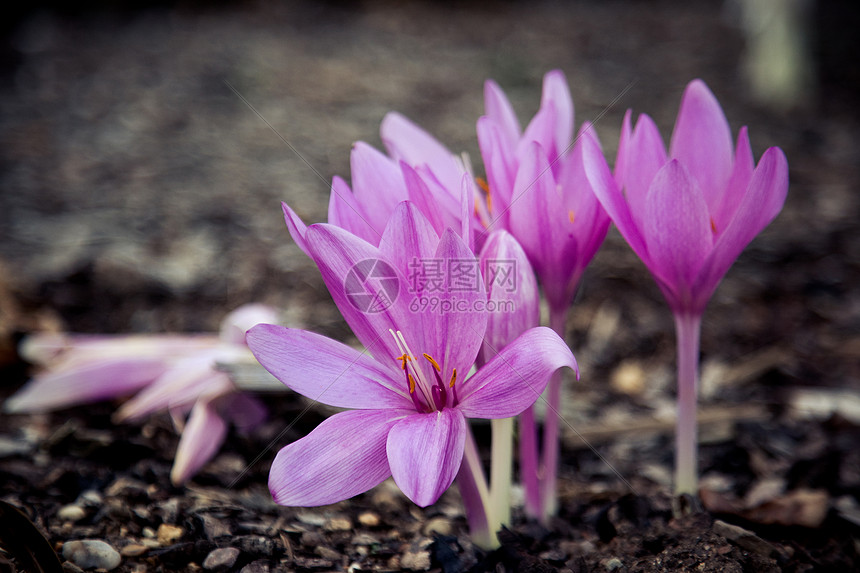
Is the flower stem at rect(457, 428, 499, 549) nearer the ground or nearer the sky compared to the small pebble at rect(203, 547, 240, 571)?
nearer the sky

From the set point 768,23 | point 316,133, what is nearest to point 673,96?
point 768,23

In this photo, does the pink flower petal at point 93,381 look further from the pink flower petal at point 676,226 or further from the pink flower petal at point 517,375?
the pink flower petal at point 676,226

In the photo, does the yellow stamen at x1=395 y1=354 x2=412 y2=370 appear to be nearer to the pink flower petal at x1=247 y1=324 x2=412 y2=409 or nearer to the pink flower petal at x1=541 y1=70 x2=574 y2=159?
the pink flower petal at x1=247 y1=324 x2=412 y2=409

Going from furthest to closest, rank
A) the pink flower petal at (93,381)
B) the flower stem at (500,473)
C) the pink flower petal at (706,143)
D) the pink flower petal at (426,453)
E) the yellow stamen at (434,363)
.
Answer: the pink flower petal at (93,381), the pink flower petal at (706,143), the flower stem at (500,473), the yellow stamen at (434,363), the pink flower petal at (426,453)

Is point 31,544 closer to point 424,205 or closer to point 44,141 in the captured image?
point 424,205

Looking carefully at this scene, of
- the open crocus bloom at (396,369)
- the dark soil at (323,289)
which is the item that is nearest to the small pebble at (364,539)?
the dark soil at (323,289)

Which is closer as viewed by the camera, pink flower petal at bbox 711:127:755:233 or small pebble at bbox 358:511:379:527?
pink flower petal at bbox 711:127:755:233

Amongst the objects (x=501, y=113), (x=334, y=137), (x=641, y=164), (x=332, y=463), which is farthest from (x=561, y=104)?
(x=334, y=137)

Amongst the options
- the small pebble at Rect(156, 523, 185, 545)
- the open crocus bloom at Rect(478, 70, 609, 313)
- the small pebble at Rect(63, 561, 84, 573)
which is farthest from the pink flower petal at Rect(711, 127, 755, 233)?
the small pebble at Rect(63, 561, 84, 573)
